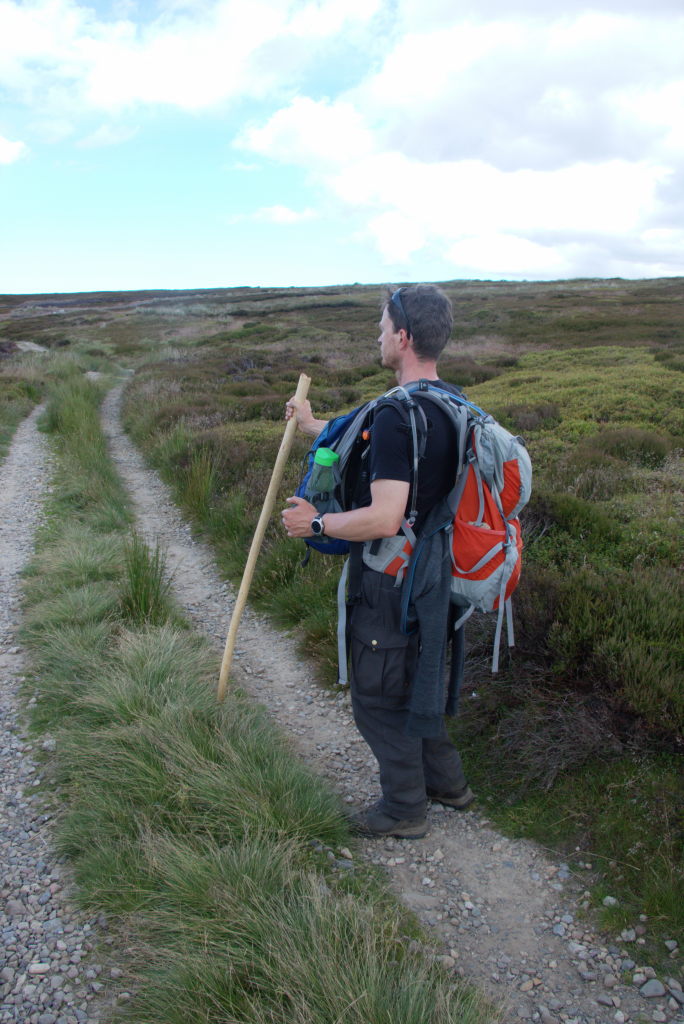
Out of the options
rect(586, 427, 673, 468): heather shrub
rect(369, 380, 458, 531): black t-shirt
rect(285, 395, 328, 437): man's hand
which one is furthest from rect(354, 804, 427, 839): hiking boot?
rect(586, 427, 673, 468): heather shrub

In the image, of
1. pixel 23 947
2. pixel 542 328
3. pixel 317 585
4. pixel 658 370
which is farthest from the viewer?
pixel 542 328

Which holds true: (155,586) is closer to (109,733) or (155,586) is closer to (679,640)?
(109,733)

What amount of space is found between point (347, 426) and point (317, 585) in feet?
8.94

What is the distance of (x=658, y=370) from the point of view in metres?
13.7

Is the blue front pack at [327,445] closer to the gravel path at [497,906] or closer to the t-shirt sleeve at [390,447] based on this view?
the t-shirt sleeve at [390,447]

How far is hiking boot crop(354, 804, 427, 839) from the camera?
3090 mm

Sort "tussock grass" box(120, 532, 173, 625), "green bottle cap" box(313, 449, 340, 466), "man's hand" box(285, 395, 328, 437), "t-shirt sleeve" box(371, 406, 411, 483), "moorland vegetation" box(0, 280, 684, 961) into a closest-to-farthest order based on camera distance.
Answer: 1. "t-shirt sleeve" box(371, 406, 411, 483)
2. "green bottle cap" box(313, 449, 340, 466)
3. "moorland vegetation" box(0, 280, 684, 961)
4. "man's hand" box(285, 395, 328, 437)
5. "tussock grass" box(120, 532, 173, 625)

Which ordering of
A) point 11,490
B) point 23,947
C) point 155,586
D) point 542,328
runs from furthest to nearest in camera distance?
point 542,328 → point 11,490 → point 155,586 → point 23,947

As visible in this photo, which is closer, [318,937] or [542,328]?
[318,937]

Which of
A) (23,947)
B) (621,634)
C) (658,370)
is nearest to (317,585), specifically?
(621,634)

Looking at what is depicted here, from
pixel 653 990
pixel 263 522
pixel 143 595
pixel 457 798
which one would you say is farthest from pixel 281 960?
pixel 143 595

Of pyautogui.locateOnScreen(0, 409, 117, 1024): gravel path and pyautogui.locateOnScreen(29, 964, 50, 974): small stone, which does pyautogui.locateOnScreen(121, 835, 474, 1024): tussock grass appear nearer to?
pyautogui.locateOnScreen(0, 409, 117, 1024): gravel path

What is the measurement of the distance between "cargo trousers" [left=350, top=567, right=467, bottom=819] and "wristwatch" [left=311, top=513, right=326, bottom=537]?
0.29 m

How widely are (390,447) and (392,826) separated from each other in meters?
1.79
